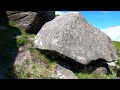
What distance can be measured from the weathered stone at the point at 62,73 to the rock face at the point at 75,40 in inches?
24.9

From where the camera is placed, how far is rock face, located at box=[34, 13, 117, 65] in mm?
12102

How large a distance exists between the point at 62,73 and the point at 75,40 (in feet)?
5.92

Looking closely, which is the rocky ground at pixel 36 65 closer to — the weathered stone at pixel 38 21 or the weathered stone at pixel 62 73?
the weathered stone at pixel 62 73

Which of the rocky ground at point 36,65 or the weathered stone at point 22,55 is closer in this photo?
the rocky ground at point 36,65

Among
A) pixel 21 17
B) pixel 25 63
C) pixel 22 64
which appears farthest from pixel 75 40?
pixel 21 17

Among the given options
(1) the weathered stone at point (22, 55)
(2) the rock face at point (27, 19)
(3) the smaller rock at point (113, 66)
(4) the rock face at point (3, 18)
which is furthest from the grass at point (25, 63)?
(2) the rock face at point (27, 19)

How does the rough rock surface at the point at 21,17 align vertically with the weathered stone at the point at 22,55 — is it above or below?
below

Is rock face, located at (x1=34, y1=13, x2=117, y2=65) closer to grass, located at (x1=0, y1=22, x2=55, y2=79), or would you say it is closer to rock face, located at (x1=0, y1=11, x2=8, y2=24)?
grass, located at (x1=0, y1=22, x2=55, y2=79)

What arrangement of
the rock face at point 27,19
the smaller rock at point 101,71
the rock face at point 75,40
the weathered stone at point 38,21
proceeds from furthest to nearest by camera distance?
the rock face at point 27,19
the weathered stone at point 38,21
the smaller rock at point 101,71
the rock face at point 75,40

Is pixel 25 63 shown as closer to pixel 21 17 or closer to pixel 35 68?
pixel 35 68

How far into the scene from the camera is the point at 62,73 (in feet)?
37.2

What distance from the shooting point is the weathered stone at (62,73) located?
1112 centimetres

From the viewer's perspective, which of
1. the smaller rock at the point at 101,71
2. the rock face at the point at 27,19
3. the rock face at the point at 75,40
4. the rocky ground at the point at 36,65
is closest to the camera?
the rocky ground at the point at 36,65
